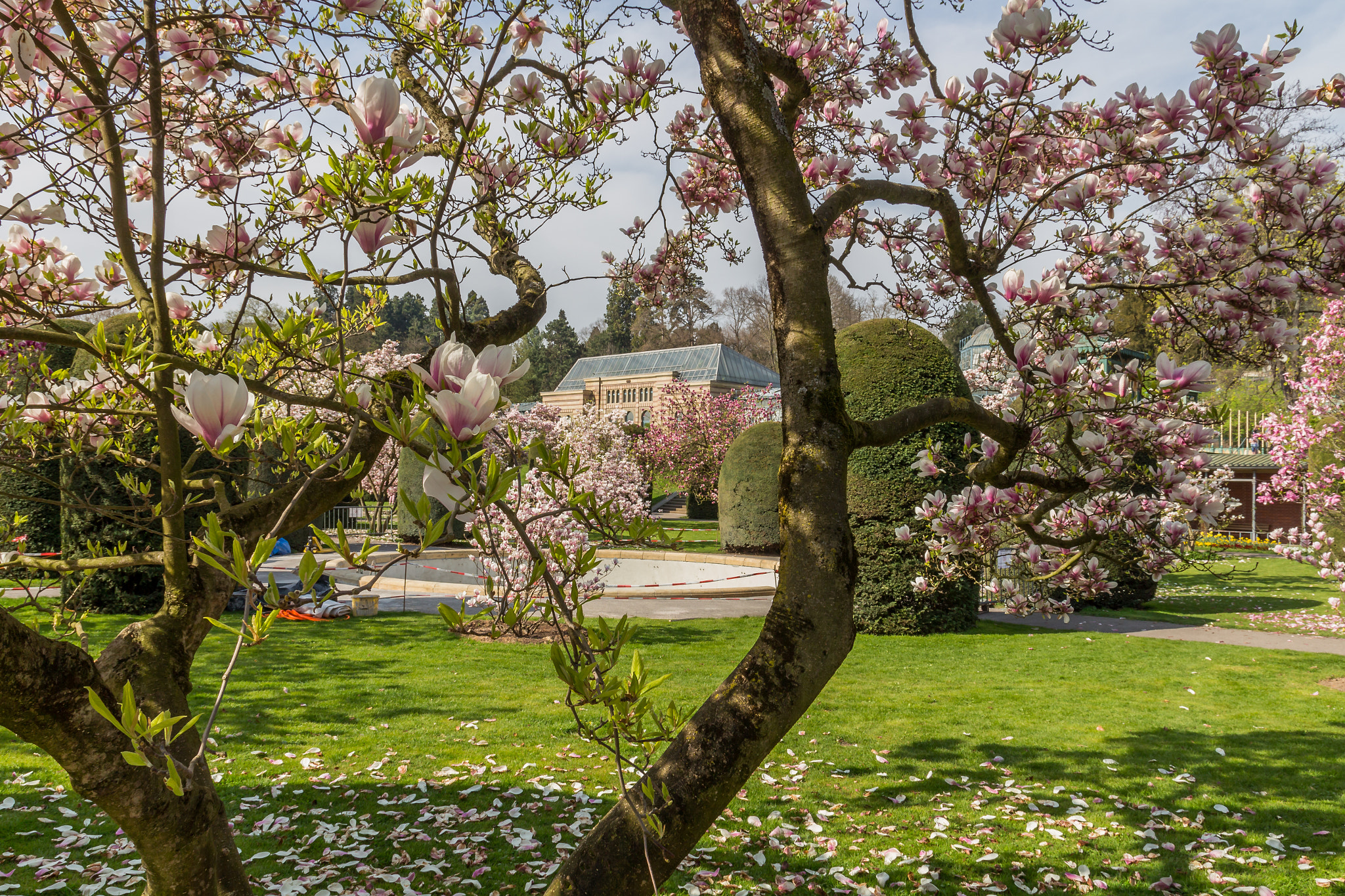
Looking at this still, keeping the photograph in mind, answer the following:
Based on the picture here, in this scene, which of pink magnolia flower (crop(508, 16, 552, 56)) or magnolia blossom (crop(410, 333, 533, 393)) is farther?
pink magnolia flower (crop(508, 16, 552, 56))

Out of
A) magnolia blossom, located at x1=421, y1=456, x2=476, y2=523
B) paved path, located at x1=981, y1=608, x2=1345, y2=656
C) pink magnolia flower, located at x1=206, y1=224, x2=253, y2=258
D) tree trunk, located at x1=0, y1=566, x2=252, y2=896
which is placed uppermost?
pink magnolia flower, located at x1=206, y1=224, x2=253, y2=258

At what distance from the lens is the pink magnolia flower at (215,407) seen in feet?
4.00

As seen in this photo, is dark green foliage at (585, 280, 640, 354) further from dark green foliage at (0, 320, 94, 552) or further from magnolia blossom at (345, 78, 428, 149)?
magnolia blossom at (345, 78, 428, 149)

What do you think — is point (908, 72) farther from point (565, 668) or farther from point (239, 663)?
point (239, 663)

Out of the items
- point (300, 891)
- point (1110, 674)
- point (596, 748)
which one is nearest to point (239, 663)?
point (596, 748)

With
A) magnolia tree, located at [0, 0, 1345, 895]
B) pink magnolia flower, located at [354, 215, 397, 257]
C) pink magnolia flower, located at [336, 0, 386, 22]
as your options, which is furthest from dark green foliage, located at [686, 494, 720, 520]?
pink magnolia flower, located at [354, 215, 397, 257]

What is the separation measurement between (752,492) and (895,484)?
689 cm

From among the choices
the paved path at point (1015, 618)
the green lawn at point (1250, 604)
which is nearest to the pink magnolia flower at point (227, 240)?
the paved path at point (1015, 618)

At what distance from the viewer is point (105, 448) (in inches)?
87.3

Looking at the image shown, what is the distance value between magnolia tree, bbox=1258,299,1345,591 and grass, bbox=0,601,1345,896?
4.18 metres

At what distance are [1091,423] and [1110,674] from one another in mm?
5932

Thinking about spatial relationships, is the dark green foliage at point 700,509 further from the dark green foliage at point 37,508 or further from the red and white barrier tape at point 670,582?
the dark green foliage at point 37,508

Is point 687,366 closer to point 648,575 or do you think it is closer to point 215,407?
point 648,575

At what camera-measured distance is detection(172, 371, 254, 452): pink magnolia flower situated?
1.22 meters
